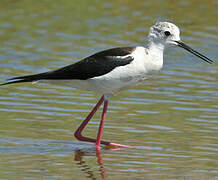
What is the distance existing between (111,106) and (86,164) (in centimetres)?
240

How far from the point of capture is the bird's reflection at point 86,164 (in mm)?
6825

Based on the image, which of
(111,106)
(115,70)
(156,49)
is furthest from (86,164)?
(111,106)

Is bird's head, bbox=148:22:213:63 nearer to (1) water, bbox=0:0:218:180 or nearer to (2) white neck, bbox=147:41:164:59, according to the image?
(2) white neck, bbox=147:41:164:59

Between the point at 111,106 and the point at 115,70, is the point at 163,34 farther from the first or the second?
the point at 111,106

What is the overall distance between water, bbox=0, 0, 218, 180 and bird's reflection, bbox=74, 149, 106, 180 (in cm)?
1

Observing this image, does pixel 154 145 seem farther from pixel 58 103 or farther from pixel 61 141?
pixel 58 103

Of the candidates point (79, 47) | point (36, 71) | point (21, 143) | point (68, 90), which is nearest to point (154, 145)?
point (21, 143)

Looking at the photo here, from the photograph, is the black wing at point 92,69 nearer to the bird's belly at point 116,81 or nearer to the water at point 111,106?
the bird's belly at point 116,81

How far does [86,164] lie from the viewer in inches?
287

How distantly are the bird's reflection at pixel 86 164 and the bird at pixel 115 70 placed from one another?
0.58 feet

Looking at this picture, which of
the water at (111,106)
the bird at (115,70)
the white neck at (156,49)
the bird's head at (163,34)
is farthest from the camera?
the bird's head at (163,34)

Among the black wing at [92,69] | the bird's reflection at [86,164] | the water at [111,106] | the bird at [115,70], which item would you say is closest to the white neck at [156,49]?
the bird at [115,70]

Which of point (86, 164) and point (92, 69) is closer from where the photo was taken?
point (86, 164)

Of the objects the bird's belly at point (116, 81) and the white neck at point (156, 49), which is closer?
the bird's belly at point (116, 81)
